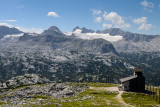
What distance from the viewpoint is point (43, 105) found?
62.0m

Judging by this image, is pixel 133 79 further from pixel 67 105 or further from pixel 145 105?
pixel 67 105

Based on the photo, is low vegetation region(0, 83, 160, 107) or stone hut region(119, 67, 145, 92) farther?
stone hut region(119, 67, 145, 92)

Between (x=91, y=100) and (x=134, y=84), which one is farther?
(x=134, y=84)

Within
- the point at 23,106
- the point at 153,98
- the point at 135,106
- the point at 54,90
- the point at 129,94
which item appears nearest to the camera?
the point at 23,106

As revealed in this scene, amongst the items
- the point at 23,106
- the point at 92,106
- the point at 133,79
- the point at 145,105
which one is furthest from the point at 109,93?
the point at 23,106

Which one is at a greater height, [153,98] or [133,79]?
[133,79]

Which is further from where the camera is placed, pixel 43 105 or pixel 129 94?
pixel 129 94

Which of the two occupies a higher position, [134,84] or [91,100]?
[134,84]

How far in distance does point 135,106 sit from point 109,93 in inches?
1256

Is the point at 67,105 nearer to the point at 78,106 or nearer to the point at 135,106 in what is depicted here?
the point at 78,106

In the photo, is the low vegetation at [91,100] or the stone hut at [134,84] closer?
the low vegetation at [91,100]

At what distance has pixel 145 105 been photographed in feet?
217

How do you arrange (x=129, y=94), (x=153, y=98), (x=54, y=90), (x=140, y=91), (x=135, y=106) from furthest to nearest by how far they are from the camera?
1. (x=54, y=90)
2. (x=140, y=91)
3. (x=129, y=94)
4. (x=153, y=98)
5. (x=135, y=106)

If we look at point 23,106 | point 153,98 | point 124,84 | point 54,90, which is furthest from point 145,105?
point 54,90
